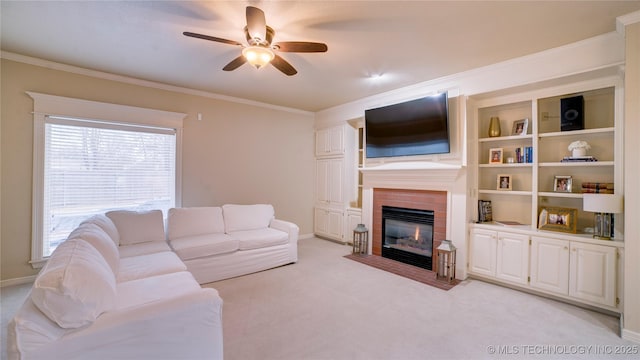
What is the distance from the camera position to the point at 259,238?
381cm

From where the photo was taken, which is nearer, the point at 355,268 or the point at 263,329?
the point at 263,329

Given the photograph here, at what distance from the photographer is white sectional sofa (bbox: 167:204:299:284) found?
3371mm

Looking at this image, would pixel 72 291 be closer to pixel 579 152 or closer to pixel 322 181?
pixel 579 152

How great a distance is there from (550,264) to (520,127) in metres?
1.66

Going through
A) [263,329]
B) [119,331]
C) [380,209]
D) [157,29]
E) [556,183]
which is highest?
[157,29]

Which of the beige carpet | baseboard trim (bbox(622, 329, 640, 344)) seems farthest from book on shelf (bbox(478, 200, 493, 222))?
baseboard trim (bbox(622, 329, 640, 344))

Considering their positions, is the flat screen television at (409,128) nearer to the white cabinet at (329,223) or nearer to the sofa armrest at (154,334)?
the white cabinet at (329,223)

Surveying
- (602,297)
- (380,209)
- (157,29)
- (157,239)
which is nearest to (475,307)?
(602,297)

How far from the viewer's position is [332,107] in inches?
211

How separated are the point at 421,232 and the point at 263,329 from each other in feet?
8.87

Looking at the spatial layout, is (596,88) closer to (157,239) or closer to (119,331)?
(119,331)

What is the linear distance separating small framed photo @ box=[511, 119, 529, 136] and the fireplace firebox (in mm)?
1460

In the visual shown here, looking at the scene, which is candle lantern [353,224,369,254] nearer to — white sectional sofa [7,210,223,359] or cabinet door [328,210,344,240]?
A: cabinet door [328,210,344,240]

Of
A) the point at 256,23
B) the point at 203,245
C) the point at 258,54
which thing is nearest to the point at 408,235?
the point at 203,245
